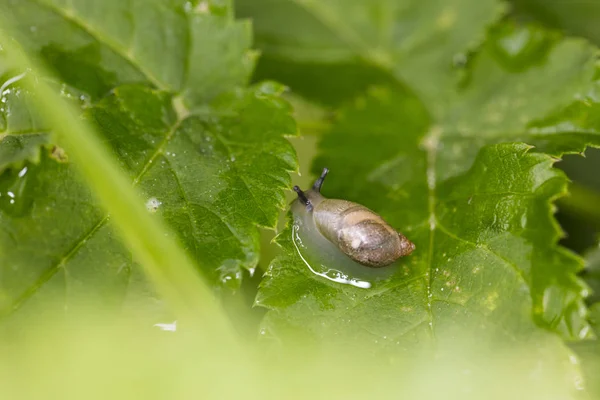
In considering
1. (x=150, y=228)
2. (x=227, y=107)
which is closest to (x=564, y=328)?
(x=150, y=228)

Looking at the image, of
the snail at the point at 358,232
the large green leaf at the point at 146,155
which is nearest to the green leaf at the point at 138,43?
the large green leaf at the point at 146,155

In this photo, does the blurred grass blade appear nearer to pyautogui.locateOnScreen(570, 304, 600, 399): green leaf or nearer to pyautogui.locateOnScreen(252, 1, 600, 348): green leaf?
pyautogui.locateOnScreen(252, 1, 600, 348): green leaf

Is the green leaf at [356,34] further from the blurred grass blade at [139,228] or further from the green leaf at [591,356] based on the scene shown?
the green leaf at [591,356]

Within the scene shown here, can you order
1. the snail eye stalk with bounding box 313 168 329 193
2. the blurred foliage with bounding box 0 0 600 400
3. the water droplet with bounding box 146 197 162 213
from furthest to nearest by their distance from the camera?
the snail eye stalk with bounding box 313 168 329 193 → the water droplet with bounding box 146 197 162 213 → the blurred foliage with bounding box 0 0 600 400

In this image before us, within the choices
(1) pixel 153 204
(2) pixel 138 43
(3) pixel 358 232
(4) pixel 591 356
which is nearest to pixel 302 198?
(3) pixel 358 232

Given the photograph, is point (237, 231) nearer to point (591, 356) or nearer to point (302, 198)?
point (302, 198)

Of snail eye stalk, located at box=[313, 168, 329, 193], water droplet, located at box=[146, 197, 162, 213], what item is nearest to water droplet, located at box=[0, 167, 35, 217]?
water droplet, located at box=[146, 197, 162, 213]
